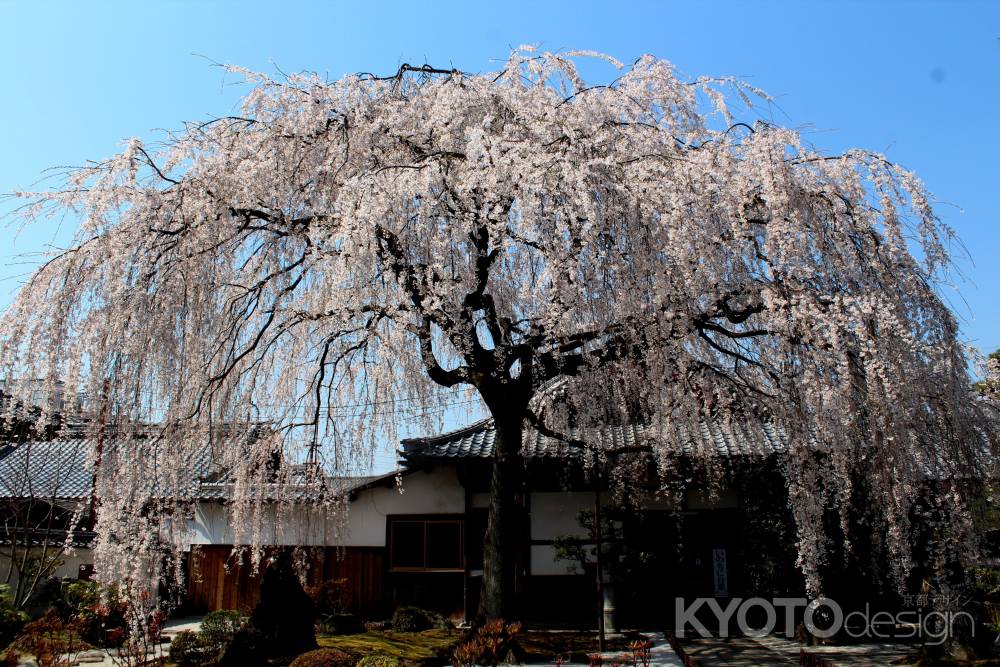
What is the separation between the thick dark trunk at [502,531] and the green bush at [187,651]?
3.25 meters

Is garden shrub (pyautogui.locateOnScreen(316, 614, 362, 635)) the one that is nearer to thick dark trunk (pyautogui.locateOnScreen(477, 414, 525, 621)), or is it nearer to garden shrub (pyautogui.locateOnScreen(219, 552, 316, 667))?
garden shrub (pyautogui.locateOnScreen(219, 552, 316, 667))

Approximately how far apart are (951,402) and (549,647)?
5.77 m

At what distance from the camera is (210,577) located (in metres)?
14.2

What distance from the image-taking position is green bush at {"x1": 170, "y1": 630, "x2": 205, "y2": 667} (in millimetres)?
8310

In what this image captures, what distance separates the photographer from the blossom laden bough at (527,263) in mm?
6027

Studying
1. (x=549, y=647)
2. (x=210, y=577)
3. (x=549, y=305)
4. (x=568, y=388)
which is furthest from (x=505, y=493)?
(x=210, y=577)

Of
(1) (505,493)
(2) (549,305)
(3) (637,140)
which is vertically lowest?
(1) (505,493)

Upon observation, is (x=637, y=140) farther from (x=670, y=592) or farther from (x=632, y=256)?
(x=670, y=592)

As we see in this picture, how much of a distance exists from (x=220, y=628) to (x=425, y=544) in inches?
177

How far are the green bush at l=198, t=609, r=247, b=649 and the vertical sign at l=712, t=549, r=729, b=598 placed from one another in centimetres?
757

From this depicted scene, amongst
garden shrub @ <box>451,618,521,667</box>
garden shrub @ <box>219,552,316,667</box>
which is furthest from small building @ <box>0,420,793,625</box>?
garden shrub @ <box>451,618,521,667</box>

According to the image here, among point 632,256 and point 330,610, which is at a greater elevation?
point 632,256

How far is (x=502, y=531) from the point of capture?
28.5 feet

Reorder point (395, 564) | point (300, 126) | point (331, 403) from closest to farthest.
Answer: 1. point (300, 126)
2. point (331, 403)
3. point (395, 564)
